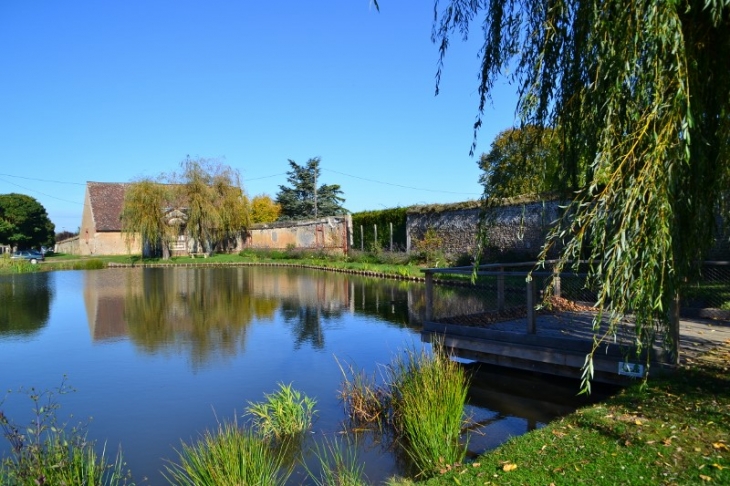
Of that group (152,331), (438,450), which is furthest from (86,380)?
(438,450)

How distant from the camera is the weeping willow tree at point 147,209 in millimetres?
31297

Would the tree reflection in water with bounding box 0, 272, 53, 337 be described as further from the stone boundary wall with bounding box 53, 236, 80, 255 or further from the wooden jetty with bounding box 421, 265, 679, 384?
the stone boundary wall with bounding box 53, 236, 80, 255

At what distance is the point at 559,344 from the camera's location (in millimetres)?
6293

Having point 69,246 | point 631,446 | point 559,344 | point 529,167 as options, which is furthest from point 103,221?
point 631,446

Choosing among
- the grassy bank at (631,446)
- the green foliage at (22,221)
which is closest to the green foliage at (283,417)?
the grassy bank at (631,446)

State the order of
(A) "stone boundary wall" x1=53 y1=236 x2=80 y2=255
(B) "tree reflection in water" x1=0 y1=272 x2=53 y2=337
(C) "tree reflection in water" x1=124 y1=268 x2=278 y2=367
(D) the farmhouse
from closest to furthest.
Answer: (C) "tree reflection in water" x1=124 y1=268 x2=278 y2=367 → (B) "tree reflection in water" x1=0 y1=272 x2=53 y2=337 → (D) the farmhouse → (A) "stone boundary wall" x1=53 y1=236 x2=80 y2=255

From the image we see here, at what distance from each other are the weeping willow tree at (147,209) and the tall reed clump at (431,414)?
93.6ft

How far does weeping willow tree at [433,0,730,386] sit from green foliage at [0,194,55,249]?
49.1 metres

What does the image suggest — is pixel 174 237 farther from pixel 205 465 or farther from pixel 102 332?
pixel 205 465

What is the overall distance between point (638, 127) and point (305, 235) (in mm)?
31557

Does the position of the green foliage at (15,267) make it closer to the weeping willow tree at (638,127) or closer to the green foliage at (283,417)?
the green foliage at (283,417)

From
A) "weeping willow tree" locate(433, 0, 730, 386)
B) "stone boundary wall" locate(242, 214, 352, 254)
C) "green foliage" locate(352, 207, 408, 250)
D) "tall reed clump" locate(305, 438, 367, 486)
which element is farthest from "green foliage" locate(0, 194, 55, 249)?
"weeping willow tree" locate(433, 0, 730, 386)

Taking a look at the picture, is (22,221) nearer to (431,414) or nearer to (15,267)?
(15,267)

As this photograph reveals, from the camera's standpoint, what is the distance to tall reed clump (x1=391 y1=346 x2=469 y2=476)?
185 inches
